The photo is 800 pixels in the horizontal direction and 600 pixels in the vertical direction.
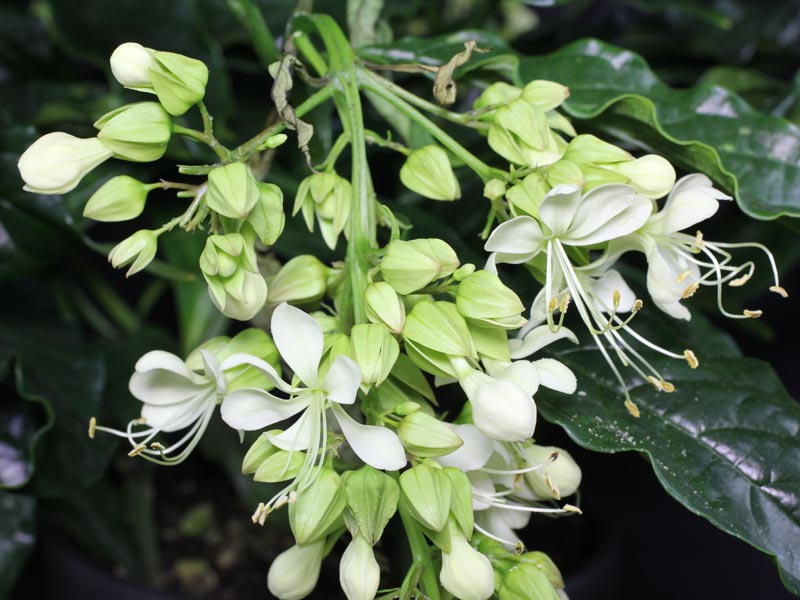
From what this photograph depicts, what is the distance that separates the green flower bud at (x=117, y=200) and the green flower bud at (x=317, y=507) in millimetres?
135

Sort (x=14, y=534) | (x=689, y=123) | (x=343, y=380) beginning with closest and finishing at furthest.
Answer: (x=343, y=380)
(x=689, y=123)
(x=14, y=534)

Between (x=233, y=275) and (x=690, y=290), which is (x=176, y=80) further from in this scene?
(x=690, y=290)

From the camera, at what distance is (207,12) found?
0.68 metres

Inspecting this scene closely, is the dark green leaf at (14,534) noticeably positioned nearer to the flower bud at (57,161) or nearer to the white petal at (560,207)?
the flower bud at (57,161)

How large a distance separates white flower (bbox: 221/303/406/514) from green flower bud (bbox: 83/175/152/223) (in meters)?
0.08

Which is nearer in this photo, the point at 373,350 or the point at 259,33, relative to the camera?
the point at 373,350

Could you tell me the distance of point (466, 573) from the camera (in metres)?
0.34

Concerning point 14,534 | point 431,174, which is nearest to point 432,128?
point 431,174

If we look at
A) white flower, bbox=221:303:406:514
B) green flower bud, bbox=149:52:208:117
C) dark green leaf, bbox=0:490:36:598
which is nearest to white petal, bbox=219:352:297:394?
white flower, bbox=221:303:406:514

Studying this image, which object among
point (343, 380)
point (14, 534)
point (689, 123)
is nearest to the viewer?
point (343, 380)

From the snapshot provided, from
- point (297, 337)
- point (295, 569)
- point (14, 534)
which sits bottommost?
point (14, 534)

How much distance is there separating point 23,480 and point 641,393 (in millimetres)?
367

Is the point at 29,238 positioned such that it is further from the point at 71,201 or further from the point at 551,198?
the point at 551,198

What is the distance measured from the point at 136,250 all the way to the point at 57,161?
5 centimetres
